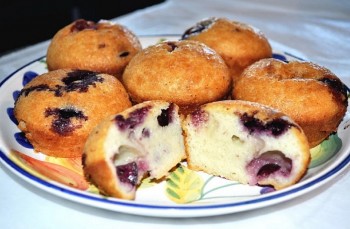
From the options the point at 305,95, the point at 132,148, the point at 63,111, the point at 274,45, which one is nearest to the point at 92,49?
the point at 63,111

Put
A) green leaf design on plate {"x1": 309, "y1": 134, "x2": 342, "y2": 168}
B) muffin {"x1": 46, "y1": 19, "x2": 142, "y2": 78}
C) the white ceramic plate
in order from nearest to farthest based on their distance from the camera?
the white ceramic plate → green leaf design on plate {"x1": 309, "y1": 134, "x2": 342, "y2": 168} → muffin {"x1": 46, "y1": 19, "x2": 142, "y2": 78}

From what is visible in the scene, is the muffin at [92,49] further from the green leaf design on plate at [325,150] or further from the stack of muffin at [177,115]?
the green leaf design on plate at [325,150]

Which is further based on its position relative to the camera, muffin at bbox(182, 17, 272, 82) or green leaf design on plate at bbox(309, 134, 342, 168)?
muffin at bbox(182, 17, 272, 82)

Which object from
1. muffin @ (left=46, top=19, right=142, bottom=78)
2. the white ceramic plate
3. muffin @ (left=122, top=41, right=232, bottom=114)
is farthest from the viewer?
muffin @ (left=46, top=19, right=142, bottom=78)

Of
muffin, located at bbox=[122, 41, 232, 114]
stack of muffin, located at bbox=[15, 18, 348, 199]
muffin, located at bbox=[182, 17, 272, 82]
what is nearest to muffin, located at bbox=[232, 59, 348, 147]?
stack of muffin, located at bbox=[15, 18, 348, 199]

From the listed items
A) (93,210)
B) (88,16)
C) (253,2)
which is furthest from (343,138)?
(88,16)

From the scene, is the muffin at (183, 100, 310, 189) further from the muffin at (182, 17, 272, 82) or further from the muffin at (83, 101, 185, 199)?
the muffin at (182, 17, 272, 82)

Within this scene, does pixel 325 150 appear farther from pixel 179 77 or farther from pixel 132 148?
pixel 132 148
